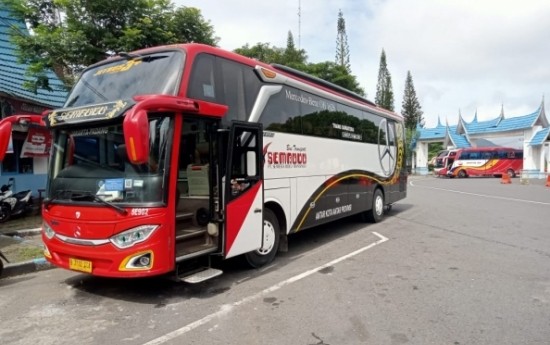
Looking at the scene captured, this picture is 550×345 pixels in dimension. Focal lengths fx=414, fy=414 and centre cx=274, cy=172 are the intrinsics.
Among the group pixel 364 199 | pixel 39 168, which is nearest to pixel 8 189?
→ pixel 39 168

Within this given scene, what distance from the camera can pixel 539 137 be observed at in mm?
37719

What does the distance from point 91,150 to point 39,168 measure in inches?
373

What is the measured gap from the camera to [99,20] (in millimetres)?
10516

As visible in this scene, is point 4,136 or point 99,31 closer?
point 4,136

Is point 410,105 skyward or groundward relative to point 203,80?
skyward

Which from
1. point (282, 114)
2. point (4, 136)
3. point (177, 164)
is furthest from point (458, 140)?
point (4, 136)

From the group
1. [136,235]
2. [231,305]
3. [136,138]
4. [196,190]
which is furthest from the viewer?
[196,190]

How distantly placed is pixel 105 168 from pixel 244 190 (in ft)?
6.35

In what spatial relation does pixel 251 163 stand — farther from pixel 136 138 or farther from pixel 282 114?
pixel 136 138

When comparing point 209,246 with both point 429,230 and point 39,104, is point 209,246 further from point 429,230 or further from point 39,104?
point 39,104

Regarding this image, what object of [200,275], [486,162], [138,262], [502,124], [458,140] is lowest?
[200,275]

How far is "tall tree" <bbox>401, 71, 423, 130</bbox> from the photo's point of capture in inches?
2726

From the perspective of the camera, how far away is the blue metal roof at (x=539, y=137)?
3697 cm

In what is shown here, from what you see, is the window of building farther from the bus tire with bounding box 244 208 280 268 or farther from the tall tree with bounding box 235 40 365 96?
the tall tree with bounding box 235 40 365 96
